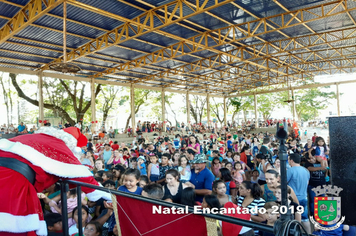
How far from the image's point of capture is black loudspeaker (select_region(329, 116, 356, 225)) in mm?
1477

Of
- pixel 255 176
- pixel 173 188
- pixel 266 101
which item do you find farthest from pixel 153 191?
pixel 266 101

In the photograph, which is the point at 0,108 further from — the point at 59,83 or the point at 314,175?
the point at 314,175

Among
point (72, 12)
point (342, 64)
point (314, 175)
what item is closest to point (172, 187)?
point (314, 175)

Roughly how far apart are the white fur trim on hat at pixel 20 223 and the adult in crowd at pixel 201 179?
2.75m

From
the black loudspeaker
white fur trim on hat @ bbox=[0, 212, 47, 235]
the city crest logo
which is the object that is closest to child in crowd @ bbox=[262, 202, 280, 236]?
the city crest logo

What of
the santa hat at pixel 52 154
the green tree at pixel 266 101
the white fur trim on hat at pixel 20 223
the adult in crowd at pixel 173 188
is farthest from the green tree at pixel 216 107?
the white fur trim on hat at pixel 20 223

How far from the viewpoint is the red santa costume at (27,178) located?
6.37 feet

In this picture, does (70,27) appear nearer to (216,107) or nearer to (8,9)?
(8,9)

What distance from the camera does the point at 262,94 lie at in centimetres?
3088

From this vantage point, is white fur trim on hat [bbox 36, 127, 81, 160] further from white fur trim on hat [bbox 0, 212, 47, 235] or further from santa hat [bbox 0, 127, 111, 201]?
white fur trim on hat [bbox 0, 212, 47, 235]

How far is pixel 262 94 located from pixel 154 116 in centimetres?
1299

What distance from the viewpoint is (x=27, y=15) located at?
8.68m

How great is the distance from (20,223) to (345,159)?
88.0 inches

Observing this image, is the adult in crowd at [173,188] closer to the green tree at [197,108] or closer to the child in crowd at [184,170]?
the child in crowd at [184,170]
